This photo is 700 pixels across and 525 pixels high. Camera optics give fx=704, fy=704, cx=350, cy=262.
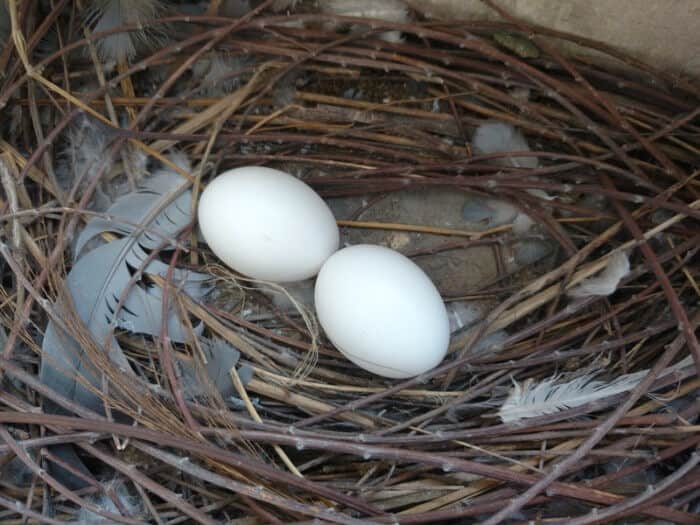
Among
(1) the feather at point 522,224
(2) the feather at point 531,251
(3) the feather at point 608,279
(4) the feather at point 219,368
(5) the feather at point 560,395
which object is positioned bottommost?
(4) the feather at point 219,368

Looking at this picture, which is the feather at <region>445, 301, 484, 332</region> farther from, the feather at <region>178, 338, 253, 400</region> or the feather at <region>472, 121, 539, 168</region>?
the feather at <region>178, 338, 253, 400</region>

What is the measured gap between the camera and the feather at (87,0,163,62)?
1.25 m

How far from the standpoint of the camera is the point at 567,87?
48.0 inches

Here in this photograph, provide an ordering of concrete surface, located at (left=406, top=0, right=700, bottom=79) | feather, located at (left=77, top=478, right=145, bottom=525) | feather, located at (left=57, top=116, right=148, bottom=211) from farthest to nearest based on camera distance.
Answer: feather, located at (left=57, top=116, right=148, bottom=211), concrete surface, located at (left=406, top=0, right=700, bottom=79), feather, located at (left=77, top=478, right=145, bottom=525)

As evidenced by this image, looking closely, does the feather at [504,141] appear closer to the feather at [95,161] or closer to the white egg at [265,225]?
the white egg at [265,225]

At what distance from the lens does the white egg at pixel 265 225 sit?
3.75 feet

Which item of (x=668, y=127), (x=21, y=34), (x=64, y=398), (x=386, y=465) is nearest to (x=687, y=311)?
(x=668, y=127)

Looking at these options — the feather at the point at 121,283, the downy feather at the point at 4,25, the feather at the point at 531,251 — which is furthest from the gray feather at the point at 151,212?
the feather at the point at 531,251

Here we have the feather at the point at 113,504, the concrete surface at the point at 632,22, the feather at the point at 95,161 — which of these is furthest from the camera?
the feather at the point at 95,161

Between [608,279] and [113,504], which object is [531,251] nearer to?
[608,279]

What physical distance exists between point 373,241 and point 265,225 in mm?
289

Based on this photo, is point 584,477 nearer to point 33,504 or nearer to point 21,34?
point 33,504

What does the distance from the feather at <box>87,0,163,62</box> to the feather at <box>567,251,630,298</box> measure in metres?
0.90

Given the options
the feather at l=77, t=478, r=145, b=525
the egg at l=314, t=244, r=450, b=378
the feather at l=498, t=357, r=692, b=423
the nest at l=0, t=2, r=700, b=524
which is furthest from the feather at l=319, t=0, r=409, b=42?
the feather at l=77, t=478, r=145, b=525
